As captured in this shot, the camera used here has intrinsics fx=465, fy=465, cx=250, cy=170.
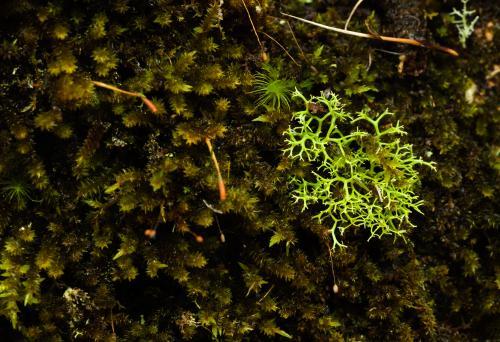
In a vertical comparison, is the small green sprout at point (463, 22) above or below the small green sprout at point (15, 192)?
above

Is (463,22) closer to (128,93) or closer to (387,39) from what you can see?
(387,39)

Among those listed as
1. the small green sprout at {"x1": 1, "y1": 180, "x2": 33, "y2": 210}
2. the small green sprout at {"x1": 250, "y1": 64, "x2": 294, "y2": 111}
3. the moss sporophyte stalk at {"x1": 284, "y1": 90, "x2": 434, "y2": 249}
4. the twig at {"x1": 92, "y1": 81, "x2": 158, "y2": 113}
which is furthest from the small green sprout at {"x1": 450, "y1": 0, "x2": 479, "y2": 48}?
the small green sprout at {"x1": 1, "y1": 180, "x2": 33, "y2": 210}

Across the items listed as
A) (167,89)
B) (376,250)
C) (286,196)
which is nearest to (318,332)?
(376,250)

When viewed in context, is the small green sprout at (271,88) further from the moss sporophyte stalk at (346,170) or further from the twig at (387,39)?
the twig at (387,39)

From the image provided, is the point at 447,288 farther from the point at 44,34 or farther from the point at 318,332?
the point at 44,34

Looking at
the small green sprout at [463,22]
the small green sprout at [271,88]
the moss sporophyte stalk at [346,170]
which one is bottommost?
the moss sporophyte stalk at [346,170]

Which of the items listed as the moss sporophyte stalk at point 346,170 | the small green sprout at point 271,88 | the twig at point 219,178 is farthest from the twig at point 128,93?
the moss sporophyte stalk at point 346,170

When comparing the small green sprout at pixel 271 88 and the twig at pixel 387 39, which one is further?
the twig at pixel 387 39
